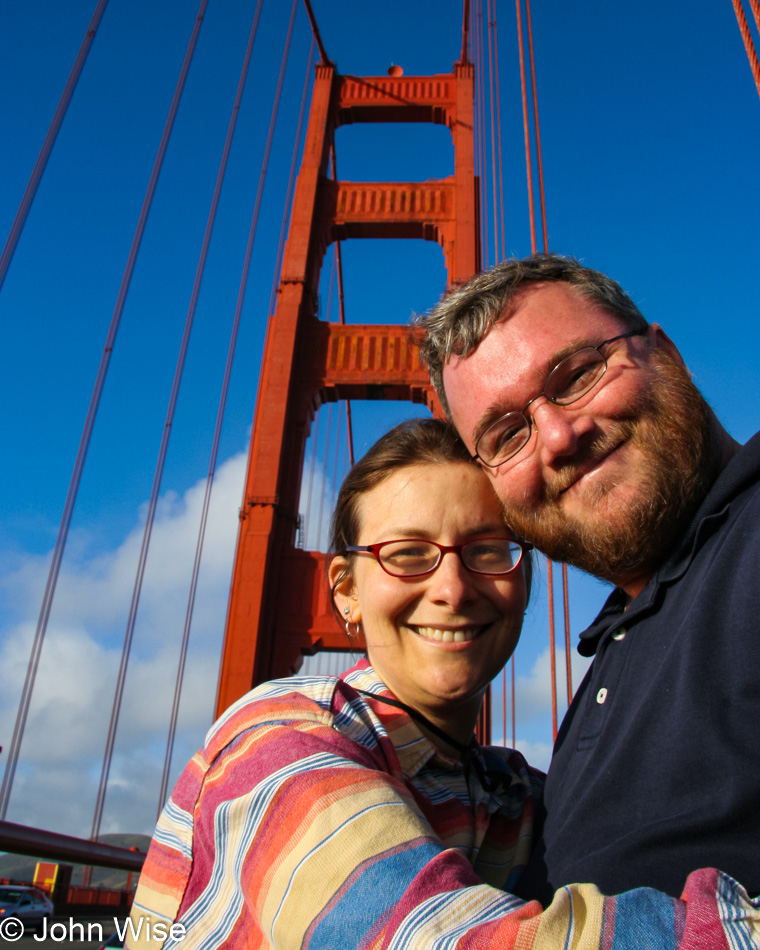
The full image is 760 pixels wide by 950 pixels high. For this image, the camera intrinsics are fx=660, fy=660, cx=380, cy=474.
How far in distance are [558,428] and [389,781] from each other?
52 cm

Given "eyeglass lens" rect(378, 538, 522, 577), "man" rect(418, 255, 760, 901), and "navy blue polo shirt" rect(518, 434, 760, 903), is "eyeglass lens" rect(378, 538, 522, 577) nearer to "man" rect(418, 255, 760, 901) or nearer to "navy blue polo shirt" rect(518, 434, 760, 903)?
"man" rect(418, 255, 760, 901)

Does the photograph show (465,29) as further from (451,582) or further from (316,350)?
(451,582)

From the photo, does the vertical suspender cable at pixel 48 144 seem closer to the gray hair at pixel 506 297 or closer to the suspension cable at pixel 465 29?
the gray hair at pixel 506 297

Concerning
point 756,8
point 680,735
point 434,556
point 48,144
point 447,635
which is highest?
point 48,144

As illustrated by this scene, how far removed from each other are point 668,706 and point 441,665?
0.32 m

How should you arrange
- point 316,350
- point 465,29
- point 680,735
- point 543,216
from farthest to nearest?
point 465,29 → point 316,350 → point 543,216 → point 680,735

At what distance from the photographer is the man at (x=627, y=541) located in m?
0.58

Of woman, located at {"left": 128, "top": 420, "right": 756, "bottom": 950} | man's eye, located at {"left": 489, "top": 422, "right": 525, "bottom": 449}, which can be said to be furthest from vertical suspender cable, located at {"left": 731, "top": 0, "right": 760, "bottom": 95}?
woman, located at {"left": 128, "top": 420, "right": 756, "bottom": 950}

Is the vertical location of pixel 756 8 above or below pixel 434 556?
above

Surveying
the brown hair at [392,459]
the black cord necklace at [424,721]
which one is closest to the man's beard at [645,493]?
the brown hair at [392,459]

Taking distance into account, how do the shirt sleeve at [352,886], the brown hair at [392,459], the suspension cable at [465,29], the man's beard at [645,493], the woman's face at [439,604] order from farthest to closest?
the suspension cable at [465,29] < the brown hair at [392,459] < the woman's face at [439,604] < the man's beard at [645,493] < the shirt sleeve at [352,886]

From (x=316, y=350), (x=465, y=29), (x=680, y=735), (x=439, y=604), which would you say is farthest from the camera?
(x=465, y=29)

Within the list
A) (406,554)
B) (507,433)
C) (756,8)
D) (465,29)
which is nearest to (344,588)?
(406,554)

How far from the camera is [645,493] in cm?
79
